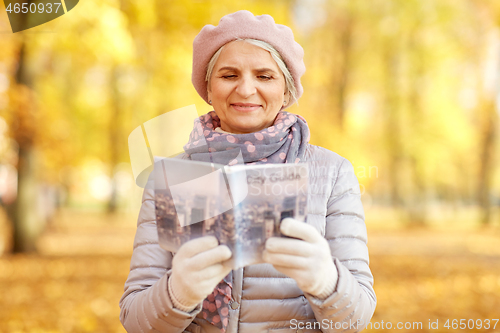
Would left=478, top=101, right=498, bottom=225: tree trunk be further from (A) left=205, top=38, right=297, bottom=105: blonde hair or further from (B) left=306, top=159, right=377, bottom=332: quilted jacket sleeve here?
(B) left=306, top=159, right=377, bottom=332: quilted jacket sleeve

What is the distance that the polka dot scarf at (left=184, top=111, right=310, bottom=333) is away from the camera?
65.6 inches

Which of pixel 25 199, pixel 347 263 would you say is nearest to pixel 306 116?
pixel 25 199

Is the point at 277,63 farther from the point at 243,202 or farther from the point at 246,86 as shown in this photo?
the point at 243,202

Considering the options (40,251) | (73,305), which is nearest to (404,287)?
(73,305)

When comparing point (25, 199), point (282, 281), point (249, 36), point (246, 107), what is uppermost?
point (249, 36)

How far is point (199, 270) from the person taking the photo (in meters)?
1.33

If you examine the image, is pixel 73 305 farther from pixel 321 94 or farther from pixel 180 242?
pixel 321 94

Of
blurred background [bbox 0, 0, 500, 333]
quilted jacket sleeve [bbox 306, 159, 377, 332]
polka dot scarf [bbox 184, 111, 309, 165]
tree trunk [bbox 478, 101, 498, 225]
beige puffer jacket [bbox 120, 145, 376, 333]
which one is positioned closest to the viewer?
quilted jacket sleeve [bbox 306, 159, 377, 332]

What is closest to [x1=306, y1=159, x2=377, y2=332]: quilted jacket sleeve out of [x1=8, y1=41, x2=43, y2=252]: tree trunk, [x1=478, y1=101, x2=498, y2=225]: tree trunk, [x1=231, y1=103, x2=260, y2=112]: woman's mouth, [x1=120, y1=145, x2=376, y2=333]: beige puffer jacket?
[x1=120, y1=145, x2=376, y2=333]: beige puffer jacket

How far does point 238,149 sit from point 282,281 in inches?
22.9

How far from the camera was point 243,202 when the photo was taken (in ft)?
4.17

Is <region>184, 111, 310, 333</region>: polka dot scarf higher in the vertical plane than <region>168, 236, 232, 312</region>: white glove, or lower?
higher

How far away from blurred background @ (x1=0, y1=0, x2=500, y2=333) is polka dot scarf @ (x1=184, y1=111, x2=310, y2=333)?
2.38 feet

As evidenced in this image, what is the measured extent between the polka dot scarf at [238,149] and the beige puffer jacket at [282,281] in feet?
0.18
